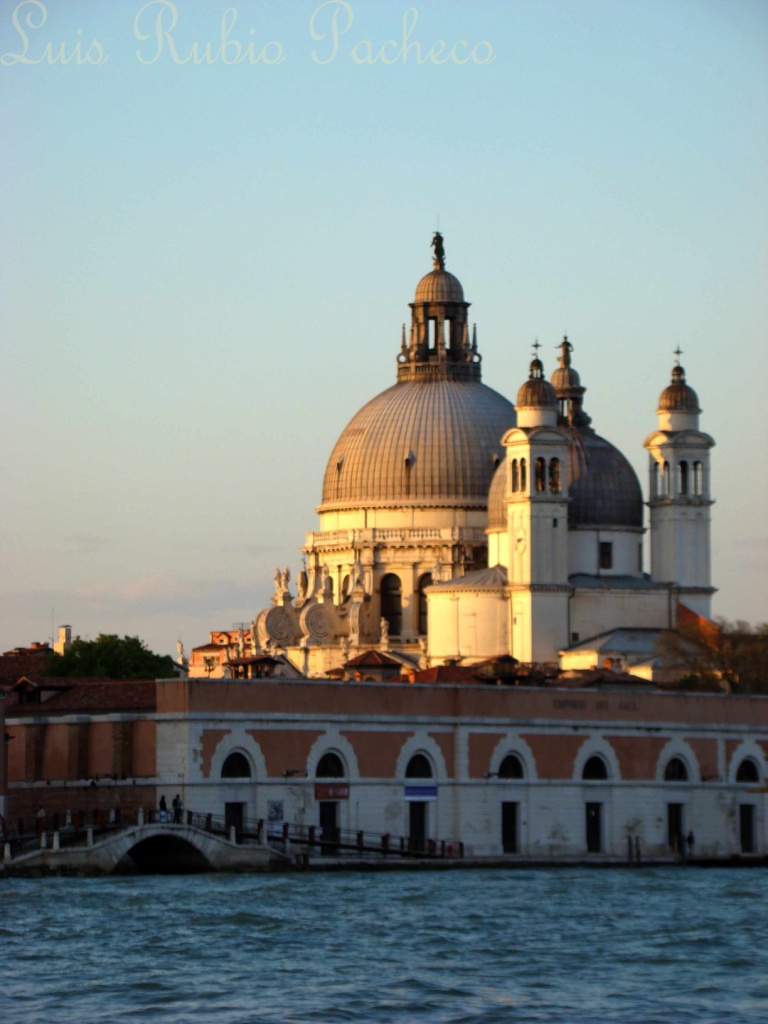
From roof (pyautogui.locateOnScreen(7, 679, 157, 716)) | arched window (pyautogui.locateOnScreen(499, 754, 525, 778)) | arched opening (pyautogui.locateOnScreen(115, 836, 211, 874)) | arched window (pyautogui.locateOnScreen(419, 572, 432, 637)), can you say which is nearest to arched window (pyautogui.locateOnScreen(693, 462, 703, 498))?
arched window (pyautogui.locateOnScreen(419, 572, 432, 637))

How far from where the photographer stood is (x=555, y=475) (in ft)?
315

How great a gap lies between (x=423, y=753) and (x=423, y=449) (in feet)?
135

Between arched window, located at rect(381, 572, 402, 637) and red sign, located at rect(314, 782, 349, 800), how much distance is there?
1652 inches

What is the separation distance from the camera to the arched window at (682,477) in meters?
98.1

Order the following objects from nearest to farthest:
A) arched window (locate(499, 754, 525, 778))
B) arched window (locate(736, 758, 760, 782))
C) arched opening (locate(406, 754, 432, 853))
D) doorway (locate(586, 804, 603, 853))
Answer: arched opening (locate(406, 754, 432, 853)), arched window (locate(499, 754, 525, 778)), doorway (locate(586, 804, 603, 853)), arched window (locate(736, 758, 760, 782))

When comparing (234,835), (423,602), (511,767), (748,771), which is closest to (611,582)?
(423,602)

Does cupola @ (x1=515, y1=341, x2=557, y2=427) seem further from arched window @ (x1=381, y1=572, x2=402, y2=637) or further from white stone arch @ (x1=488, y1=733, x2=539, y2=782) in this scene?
white stone arch @ (x1=488, y1=733, x2=539, y2=782)

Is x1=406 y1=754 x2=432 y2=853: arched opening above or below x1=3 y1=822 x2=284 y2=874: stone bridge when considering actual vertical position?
above

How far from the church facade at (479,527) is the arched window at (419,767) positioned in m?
25.8

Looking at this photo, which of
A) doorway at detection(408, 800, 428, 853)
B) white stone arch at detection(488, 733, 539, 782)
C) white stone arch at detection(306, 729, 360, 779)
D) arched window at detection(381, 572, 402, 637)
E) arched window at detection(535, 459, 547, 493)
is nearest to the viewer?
white stone arch at detection(306, 729, 360, 779)

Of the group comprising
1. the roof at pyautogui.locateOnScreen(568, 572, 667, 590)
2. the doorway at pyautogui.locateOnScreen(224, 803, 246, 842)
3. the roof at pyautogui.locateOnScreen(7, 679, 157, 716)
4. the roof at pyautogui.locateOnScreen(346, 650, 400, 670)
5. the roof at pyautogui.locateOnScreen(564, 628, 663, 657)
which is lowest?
the doorway at pyautogui.locateOnScreen(224, 803, 246, 842)

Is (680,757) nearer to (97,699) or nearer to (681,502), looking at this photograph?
(97,699)

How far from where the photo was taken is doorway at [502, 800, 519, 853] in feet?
227

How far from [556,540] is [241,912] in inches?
1783
